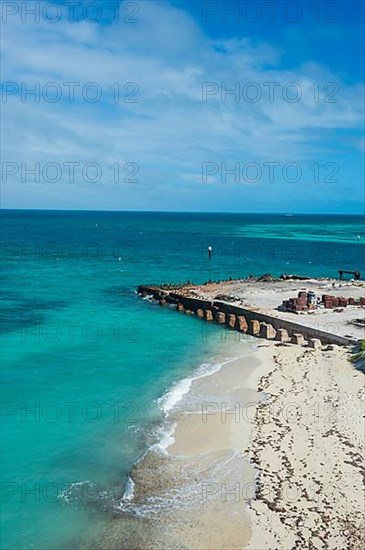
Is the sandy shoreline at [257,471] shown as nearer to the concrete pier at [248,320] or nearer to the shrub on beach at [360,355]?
the shrub on beach at [360,355]

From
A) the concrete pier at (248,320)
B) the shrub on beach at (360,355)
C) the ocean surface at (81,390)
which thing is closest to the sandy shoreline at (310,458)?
the shrub on beach at (360,355)

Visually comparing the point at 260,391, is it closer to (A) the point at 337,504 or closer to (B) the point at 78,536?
(A) the point at 337,504

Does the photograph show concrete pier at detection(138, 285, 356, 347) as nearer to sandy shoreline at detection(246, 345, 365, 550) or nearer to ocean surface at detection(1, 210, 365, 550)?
ocean surface at detection(1, 210, 365, 550)

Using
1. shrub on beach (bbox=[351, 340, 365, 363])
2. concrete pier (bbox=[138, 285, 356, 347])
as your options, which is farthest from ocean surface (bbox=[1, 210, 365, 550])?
shrub on beach (bbox=[351, 340, 365, 363])

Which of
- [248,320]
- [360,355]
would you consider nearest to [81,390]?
[360,355]

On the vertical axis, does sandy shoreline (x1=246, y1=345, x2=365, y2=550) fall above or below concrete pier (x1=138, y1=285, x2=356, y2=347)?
below

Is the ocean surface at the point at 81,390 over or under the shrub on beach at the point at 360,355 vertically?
under

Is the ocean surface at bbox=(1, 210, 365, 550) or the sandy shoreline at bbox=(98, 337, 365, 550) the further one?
the ocean surface at bbox=(1, 210, 365, 550)

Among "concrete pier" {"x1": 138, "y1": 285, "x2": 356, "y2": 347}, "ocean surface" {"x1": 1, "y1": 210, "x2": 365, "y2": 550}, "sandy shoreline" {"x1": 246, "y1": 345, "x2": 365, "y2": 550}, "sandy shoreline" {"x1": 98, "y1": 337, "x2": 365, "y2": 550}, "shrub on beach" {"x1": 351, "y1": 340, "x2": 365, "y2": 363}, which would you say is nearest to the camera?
"sandy shoreline" {"x1": 246, "y1": 345, "x2": 365, "y2": 550}

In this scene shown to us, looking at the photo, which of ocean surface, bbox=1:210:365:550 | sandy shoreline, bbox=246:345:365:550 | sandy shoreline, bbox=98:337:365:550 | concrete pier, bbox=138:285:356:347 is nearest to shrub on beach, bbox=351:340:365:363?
sandy shoreline, bbox=246:345:365:550

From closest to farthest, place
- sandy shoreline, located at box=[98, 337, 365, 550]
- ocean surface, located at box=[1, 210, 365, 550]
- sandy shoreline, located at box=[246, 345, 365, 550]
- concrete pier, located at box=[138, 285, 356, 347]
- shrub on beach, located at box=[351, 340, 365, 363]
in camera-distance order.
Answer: sandy shoreline, located at box=[246, 345, 365, 550], sandy shoreline, located at box=[98, 337, 365, 550], ocean surface, located at box=[1, 210, 365, 550], shrub on beach, located at box=[351, 340, 365, 363], concrete pier, located at box=[138, 285, 356, 347]

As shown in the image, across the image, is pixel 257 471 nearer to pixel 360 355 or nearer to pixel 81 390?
pixel 81 390
